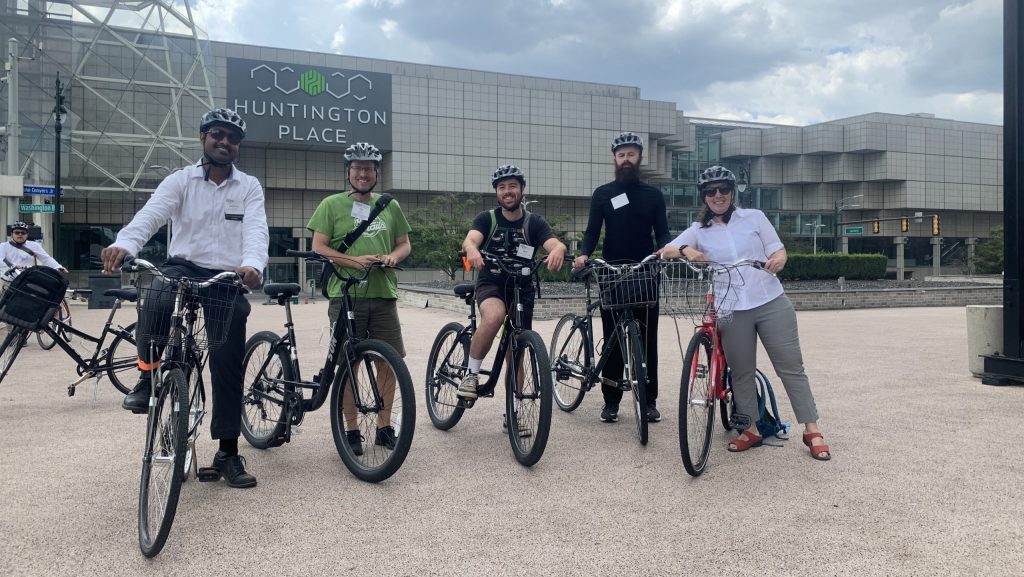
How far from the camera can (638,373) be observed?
4.80m

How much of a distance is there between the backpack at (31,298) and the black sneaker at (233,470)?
3.06 meters

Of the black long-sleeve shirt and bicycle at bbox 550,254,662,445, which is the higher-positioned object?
the black long-sleeve shirt

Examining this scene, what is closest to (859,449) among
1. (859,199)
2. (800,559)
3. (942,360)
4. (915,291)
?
(800,559)

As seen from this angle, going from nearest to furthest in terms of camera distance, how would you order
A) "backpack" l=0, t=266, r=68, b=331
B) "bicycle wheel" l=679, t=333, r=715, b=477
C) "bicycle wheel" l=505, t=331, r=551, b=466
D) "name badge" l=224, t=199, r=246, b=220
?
"name badge" l=224, t=199, r=246, b=220
"bicycle wheel" l=679, t=333, r=715, b=477
"bicycle wheel" l=505, t=331, r=551, b=466
"backpack" l=0, t=266, r=68, b=331

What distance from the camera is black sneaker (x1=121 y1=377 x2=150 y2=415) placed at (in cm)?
375

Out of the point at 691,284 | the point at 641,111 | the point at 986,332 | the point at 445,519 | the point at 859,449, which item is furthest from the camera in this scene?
the point at 641,111

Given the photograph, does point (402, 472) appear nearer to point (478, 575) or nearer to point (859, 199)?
point (478, 575)

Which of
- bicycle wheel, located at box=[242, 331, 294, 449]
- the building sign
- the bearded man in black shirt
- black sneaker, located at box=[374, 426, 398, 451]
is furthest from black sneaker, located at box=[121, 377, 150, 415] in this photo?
the building sign

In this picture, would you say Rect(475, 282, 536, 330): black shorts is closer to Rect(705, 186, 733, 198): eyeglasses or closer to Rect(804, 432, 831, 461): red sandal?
Rect(705, 186, 733, 198): eyeglasses

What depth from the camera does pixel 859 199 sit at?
218ft

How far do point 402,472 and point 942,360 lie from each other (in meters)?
8.00

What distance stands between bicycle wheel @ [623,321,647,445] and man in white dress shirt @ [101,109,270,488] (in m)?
2.32

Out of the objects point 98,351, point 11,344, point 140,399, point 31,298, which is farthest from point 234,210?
point 11,344

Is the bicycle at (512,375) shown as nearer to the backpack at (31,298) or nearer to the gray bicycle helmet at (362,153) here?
the gray bicycle helmet at (362,153)
